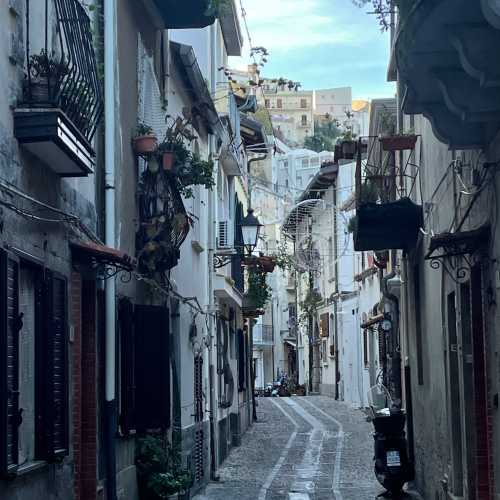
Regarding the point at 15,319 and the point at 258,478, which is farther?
the point at 258,478

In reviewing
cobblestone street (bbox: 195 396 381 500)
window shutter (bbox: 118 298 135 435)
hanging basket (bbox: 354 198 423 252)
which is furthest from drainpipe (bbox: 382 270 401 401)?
window shutter (bbox: 118 298 135 435)

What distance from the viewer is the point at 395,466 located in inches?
607

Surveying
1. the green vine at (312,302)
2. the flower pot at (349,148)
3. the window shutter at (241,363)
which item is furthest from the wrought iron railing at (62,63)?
the green vine at (312,302)

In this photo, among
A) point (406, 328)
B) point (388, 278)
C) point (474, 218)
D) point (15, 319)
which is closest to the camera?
point (15, 319)

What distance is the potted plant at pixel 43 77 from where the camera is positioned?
753 cm

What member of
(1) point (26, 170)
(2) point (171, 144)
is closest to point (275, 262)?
(2) point (171, 144)

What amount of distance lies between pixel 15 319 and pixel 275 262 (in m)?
18.7

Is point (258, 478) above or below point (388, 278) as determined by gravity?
below

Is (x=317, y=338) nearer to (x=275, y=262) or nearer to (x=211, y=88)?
(x=275, y=262)

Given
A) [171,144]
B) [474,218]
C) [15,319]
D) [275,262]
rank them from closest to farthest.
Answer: [15,319] → [474,218] → [171,144] → [275,262]

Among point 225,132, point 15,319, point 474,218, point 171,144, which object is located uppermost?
point 225,132

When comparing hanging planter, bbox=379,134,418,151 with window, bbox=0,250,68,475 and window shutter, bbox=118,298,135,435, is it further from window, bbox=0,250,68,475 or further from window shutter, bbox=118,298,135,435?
window, bbox=0,250,68,475

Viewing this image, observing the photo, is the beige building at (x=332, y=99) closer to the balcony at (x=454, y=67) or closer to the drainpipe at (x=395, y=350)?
the drainpipe at (x=395, y=350)

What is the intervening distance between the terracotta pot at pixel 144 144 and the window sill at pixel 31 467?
5040 millimetres
